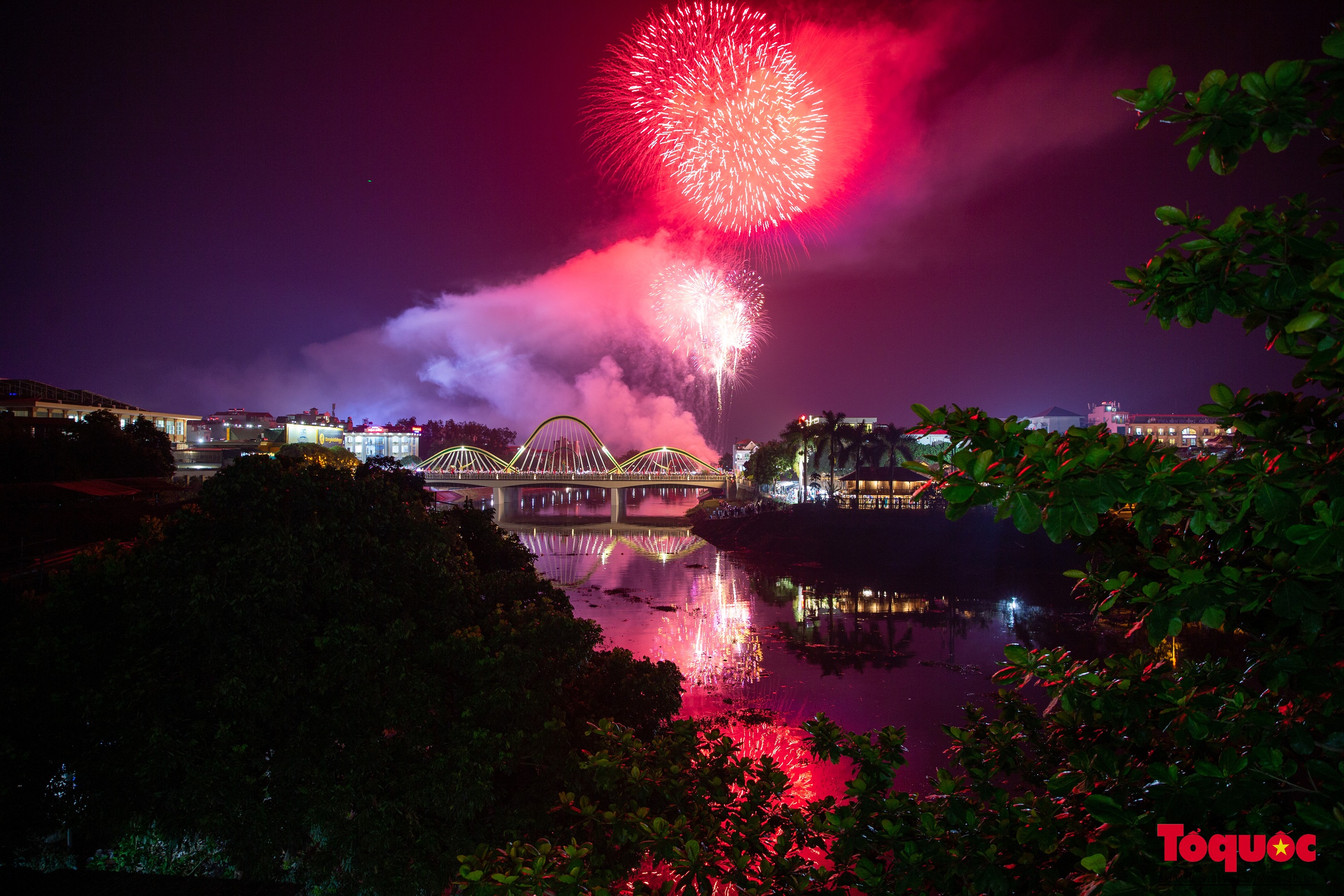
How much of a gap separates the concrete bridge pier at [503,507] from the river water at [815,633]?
2380 centimetres

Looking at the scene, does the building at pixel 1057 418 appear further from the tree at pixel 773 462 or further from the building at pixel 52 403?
the building at pixel 52 403

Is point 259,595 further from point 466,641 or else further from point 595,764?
point 595,764

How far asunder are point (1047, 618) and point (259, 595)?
96.2 ft

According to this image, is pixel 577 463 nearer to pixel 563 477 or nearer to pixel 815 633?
pixel 563 477

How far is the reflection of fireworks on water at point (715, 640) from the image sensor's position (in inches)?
797

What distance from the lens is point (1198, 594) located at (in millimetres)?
2068

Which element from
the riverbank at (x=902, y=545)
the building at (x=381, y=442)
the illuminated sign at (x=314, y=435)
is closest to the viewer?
the riverbank at (x=902, y=545)

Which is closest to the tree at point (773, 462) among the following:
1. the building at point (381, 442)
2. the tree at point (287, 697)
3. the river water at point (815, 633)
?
the river water at point (815, 633)

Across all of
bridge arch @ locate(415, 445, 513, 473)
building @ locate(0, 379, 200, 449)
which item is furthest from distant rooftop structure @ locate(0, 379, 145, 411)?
bridge arch @ locate(415, 445, 513, 473)

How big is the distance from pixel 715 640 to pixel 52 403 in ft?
180

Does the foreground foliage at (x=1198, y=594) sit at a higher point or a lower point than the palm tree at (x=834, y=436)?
A: lower

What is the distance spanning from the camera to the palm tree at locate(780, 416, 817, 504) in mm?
61875

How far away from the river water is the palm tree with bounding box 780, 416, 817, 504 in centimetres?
1963

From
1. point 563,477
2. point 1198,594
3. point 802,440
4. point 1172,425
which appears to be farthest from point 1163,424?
point 1198,594
